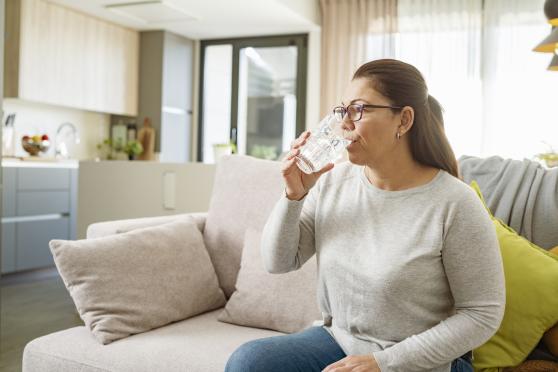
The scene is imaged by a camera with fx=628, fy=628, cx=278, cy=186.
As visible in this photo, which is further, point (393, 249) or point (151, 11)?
point (151, 11)

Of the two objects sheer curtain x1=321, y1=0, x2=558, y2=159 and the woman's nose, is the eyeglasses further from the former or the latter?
sheer curtain x1=321, y1=0, x2=558, y2=159

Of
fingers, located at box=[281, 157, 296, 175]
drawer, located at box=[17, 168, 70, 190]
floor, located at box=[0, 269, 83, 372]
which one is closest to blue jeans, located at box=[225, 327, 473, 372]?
fingers, located at box=[281, 157, 296, 175]

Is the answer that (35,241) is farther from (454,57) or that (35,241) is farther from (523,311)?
(523,311)

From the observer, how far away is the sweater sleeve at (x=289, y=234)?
4.77 feet

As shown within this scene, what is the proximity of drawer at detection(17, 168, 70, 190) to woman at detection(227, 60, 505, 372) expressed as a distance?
3.85 m

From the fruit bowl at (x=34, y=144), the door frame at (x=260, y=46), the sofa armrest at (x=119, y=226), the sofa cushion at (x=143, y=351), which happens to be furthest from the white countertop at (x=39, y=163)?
the sofa cushion at (x=143, y=351)

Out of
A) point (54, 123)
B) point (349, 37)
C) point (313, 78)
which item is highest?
point (349, 37)

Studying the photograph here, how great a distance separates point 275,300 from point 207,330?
0.22 meters

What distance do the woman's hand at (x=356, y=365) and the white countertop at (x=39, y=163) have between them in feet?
13.1

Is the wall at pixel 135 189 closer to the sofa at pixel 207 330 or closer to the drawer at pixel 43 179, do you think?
the drawer at pixel 43 179

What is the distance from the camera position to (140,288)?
75.2 inches

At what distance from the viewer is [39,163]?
4965mm

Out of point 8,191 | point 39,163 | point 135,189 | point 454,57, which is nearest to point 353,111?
point 135,189

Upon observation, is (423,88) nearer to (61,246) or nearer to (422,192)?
(422,192)
